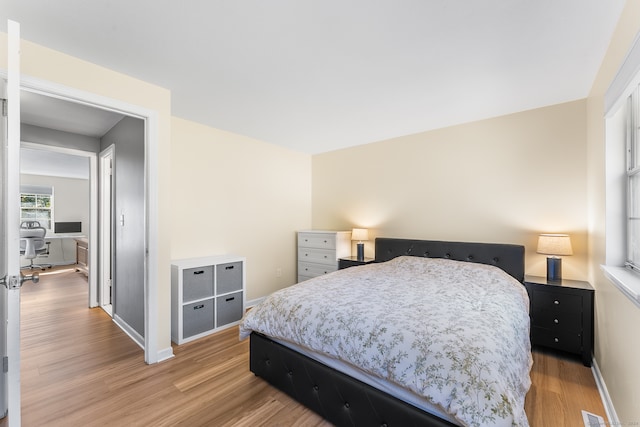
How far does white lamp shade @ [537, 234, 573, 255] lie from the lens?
8.47 feet

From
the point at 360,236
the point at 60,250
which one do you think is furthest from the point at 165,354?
the point at 60,250

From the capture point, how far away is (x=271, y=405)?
1917mm

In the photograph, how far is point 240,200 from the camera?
392cm

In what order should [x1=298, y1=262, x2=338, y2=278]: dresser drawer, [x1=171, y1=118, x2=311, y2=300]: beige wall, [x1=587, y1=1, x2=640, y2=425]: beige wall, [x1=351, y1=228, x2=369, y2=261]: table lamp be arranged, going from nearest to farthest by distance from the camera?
[x1=587, y1=1, x2=640, y2=425]: beige wall → [x1=171, y1=118, x2=311, y2=300]: beige wall → [x1=351, y1=228, x2=369, y2=261]: table lamp → [x1=298, y1=262, x2=338, y2=278]: dresser drawer

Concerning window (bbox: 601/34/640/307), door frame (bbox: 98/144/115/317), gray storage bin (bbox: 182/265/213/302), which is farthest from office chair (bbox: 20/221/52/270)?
window (bbox: 601/34/640/307)

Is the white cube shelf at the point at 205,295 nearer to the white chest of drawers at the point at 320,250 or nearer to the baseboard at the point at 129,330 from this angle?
the baseboard at the point at 129,330

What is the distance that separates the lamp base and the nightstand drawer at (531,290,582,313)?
22cm

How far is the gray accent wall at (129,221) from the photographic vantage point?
2.79m

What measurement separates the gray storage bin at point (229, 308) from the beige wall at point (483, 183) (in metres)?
2.02

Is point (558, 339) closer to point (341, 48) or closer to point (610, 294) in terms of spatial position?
point (610, 294)

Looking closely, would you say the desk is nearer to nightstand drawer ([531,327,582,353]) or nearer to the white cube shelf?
the white cube shelf

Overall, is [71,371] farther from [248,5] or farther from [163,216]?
[248,5]

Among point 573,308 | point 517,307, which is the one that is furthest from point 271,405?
point 573,308

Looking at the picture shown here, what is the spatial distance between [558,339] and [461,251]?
3.69ft
